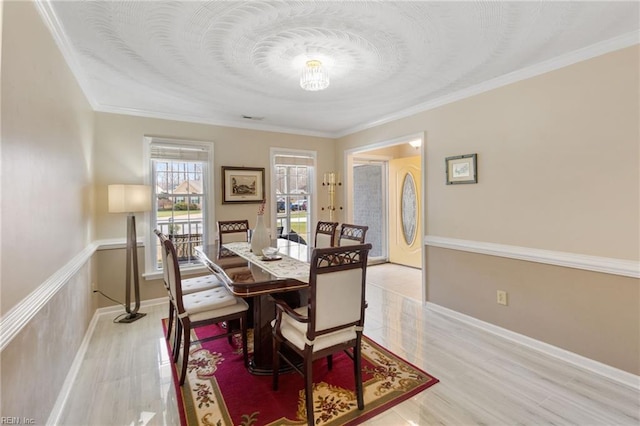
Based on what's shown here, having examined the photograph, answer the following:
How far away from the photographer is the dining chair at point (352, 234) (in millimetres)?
3218

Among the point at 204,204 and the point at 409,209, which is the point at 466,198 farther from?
the point at 204,204

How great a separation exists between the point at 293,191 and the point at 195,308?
3.17m

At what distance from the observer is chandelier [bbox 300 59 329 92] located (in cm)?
248

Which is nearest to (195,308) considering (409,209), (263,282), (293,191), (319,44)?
(263,282)

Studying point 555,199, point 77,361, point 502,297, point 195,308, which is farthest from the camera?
point 502,297

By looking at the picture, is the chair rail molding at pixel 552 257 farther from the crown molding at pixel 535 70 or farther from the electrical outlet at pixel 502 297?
the crown molding at pixel 535 70

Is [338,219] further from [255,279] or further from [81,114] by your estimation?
[81,114]

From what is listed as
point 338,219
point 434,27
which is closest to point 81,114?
point 434,27

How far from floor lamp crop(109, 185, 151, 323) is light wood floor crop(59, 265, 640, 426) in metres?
0.38

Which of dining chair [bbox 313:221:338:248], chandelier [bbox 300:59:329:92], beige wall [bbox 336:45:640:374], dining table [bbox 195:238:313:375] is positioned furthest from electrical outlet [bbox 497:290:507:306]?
chandelier [bbox 300:59:329:92]

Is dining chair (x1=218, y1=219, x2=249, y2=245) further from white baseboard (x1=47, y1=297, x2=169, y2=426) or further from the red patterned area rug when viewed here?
the red patterned area rug

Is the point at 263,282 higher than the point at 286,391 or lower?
higher

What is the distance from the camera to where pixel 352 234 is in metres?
3.37

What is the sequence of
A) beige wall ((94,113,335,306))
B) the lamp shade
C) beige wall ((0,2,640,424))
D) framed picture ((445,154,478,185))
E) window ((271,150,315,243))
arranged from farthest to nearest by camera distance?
window ((271,150,315,243)), beige wall ((94,113,335,306)), the lamp shade, framed picture ((445,154,478,185)), beige wall ((0,2,640,424))
